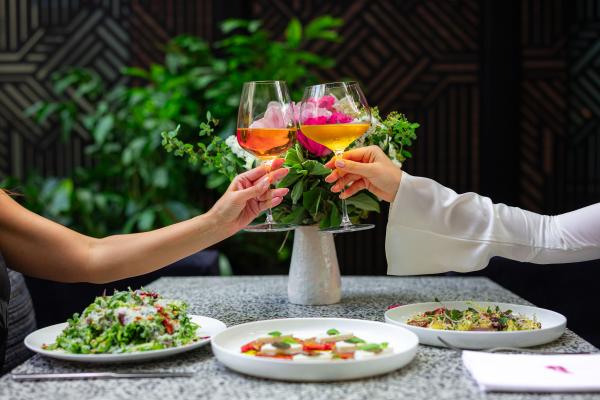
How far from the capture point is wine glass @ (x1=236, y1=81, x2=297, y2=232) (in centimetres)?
149

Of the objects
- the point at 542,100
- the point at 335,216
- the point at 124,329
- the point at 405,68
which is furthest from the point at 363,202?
the point at 542,100

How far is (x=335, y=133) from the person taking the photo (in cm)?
149

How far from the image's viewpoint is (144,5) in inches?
176

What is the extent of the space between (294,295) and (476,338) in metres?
0.61

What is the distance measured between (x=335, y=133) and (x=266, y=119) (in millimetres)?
143

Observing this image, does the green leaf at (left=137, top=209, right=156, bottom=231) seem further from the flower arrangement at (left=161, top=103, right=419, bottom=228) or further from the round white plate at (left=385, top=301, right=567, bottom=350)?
the round white plate at (left=385, top=301, right=567, bottom=350)

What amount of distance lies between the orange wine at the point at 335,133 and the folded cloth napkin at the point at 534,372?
538 mm

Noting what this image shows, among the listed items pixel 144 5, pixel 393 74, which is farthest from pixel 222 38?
pixel 393 74

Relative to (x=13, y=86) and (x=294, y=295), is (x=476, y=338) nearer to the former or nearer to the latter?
(x=294, y=295)

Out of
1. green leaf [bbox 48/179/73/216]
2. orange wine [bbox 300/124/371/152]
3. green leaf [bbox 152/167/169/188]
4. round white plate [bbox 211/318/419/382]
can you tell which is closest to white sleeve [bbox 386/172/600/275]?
orange wine [bbox 300/124/371/152]

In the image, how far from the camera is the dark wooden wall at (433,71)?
14.2 ft

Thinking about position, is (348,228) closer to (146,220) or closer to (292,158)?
(292,158)

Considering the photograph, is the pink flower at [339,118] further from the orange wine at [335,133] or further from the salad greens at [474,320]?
the salad greens at [474,320]

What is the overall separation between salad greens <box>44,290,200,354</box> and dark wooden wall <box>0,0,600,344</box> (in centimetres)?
323
